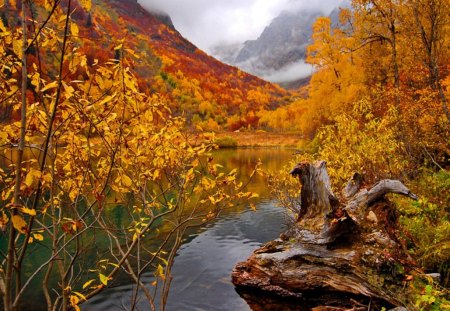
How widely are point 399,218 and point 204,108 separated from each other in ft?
488

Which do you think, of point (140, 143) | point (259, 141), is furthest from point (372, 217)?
point (259, 141)

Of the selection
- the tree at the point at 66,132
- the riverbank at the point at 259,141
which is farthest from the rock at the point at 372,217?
the riverbank at the point at 259,141

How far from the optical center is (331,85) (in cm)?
3488

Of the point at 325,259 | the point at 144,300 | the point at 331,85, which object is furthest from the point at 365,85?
the point at 144,300

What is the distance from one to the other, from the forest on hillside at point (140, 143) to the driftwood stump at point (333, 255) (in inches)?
23.8

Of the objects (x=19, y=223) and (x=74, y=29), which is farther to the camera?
(x=74, y=29)

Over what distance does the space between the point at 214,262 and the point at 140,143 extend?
10.7 meters

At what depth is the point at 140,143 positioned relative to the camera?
5.40 m

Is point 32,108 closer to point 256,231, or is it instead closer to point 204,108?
point 256,231

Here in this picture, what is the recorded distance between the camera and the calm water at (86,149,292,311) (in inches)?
455

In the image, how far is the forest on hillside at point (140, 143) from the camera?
3088 millimetres

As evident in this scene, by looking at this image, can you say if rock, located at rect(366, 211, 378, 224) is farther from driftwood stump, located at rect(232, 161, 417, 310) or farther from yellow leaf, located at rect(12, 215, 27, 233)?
yellow leaf, located at rect(12, 215, 27, 233)

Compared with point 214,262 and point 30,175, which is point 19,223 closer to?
point 30,175

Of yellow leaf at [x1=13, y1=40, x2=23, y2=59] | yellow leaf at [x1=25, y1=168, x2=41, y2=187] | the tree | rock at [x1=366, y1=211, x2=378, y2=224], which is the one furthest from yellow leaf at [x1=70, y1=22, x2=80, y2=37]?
rock at [x1=366, y1=211, x2=378, y2=224]
